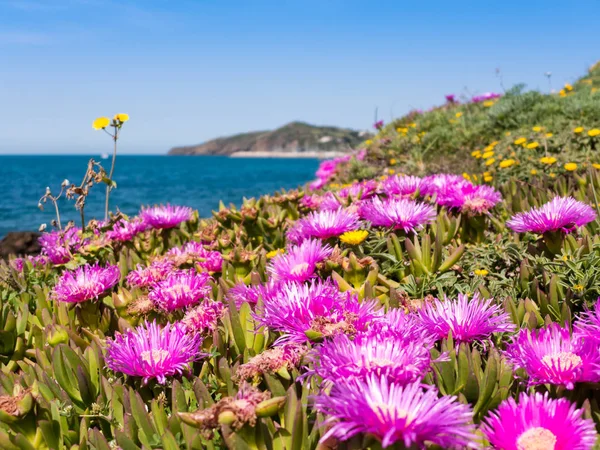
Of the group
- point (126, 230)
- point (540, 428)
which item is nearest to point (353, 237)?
point (540, 428)

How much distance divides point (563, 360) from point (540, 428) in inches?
10.7

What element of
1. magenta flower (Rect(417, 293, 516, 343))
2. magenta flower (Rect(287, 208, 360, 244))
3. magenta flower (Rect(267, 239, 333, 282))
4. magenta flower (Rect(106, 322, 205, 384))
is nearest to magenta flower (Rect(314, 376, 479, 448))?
magenta flower (Rect(417, 293, 516, 343))

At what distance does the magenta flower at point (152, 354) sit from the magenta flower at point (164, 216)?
5.63ft

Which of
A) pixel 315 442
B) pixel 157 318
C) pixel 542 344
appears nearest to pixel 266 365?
pixel 315 442

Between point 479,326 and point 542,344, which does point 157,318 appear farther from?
point 542,344

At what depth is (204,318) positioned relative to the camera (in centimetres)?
185

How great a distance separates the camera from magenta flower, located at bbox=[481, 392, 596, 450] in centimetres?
105

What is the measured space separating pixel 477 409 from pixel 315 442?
0.40 metres

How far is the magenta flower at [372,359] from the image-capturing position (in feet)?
3.73

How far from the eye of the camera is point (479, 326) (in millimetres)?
1515

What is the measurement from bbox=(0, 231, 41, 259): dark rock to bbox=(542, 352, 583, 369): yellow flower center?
20.2ft

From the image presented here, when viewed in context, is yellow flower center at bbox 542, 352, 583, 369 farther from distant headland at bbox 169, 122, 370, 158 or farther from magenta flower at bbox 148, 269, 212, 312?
distant headland at bbox 169, 122, 370, 158

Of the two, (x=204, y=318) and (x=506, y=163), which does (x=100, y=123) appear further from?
(x=506, y=163)

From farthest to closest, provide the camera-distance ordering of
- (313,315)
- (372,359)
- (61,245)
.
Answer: (61,245) < (313,315) < (372,359)
